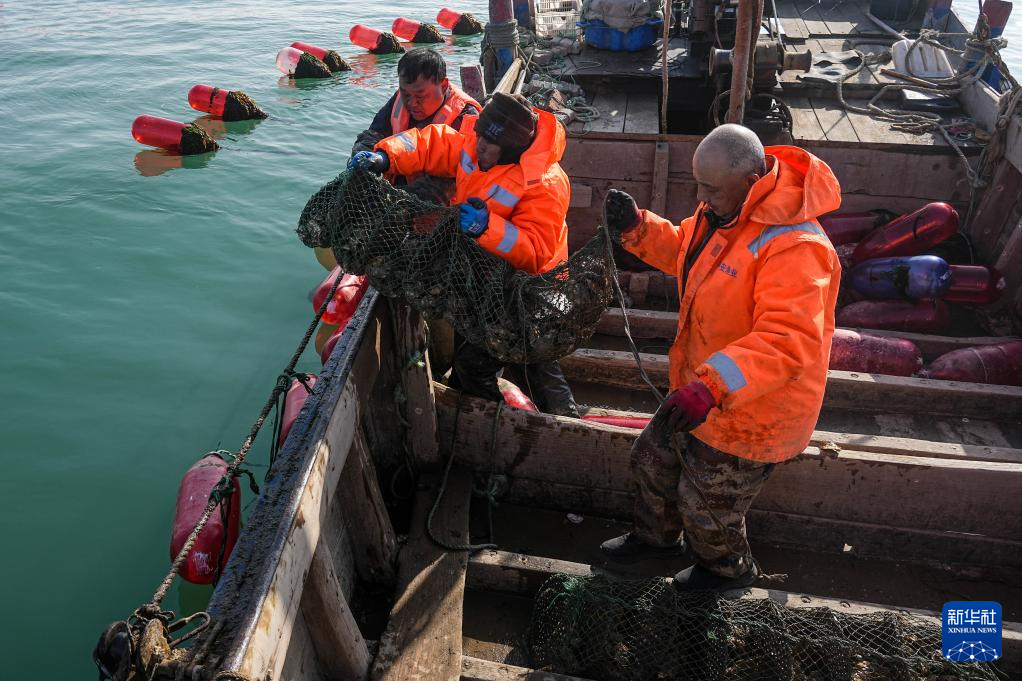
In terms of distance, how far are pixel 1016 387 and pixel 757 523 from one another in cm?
217

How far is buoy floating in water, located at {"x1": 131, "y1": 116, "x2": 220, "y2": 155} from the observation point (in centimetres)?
1281

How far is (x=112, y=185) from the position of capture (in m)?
11.8

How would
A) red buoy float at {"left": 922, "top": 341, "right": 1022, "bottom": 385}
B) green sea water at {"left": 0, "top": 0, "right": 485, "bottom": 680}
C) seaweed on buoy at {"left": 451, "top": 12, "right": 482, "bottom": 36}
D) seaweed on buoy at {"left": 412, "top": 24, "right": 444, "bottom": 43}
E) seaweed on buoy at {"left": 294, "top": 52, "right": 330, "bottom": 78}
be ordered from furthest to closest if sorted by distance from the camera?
seaweed on buoy at {"left": 451, "top": 12, "right": 482, "bottom": 36}
seaweed on buoy at {"left": 412, "top": 24, "right": 444, "bottom": 43}
seaweed on buoy at {"left": 294, "top": 52, "right": 330, "bottom": 78}
green sea water at {"left": 0, "top": 0, "right": 485, "bottom": 680}
red buoy float at {"left": 922, "top": 341, "right": 1022, "bottom": 385}

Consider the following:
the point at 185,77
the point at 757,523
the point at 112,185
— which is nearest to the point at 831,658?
the point at 757,523

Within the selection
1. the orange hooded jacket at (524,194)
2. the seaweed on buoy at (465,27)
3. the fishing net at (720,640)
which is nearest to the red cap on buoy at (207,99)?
the seaweed on buoy at (465,27)

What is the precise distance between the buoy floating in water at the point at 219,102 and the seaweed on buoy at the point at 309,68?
323 cm

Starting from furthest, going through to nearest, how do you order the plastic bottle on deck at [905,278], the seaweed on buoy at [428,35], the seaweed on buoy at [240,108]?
the seaweed on buoy at [428,35], the seaweed on buoy at [240,108], the plastic bottle on deck at [905,278]

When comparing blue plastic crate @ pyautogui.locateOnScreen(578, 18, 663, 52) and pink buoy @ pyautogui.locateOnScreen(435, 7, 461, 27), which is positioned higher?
blue plastic crate @ pyautogui.locateOnScreen(578, 18, 663, 52)

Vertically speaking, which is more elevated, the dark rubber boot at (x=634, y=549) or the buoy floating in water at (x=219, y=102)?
the dark rubber boot at (x=634, y=549)

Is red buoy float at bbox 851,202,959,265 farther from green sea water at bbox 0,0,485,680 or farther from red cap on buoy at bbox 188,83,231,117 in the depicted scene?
red cap on buoy at bbox 188,83,231,117

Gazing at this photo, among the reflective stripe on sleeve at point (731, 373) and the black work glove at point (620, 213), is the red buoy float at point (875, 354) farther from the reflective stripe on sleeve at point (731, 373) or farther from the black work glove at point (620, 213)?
the reflective stripe on sleeve at point (731, 373)

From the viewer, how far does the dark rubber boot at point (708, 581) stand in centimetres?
339

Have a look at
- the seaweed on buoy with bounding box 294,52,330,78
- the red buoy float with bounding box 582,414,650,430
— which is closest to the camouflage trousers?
the red buoy float with bounding box 582,414,650,430

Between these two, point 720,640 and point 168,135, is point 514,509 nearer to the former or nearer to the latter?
point 720,640
